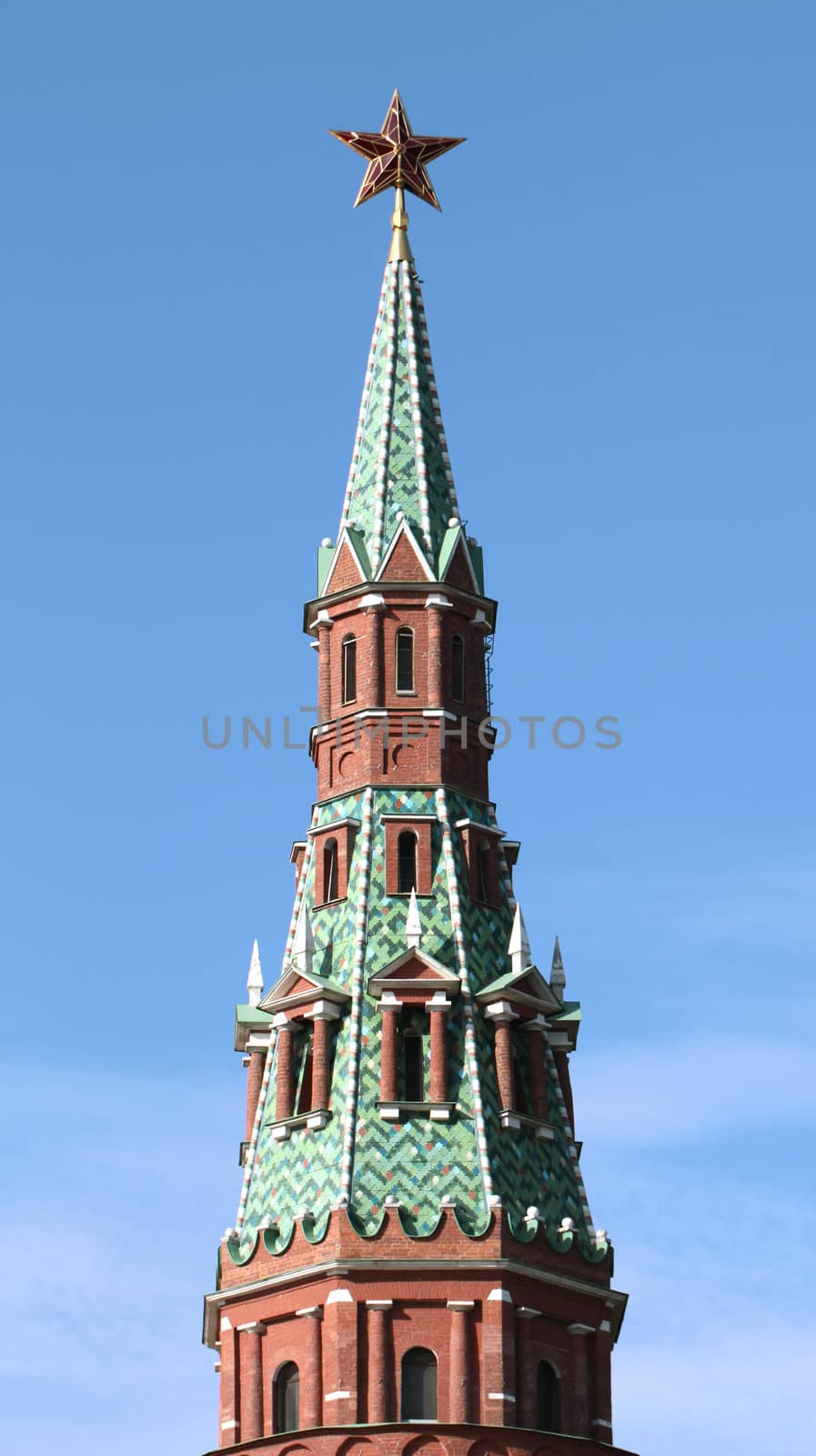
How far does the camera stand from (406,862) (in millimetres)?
90250

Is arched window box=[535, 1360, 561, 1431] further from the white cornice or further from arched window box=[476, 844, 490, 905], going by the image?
arched window box=[476, 844, 490, 905]

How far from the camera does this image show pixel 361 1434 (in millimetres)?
81688

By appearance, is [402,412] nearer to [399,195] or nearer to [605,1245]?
[399,195]

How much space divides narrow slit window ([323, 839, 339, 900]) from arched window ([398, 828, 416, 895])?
1.63m

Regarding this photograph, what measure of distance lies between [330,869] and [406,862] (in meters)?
1.96

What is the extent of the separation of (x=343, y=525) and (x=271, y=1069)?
45.9ft

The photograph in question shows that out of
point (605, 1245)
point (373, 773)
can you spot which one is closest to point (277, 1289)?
point (605, 1245)

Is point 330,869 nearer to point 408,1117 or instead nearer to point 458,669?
point 458,669

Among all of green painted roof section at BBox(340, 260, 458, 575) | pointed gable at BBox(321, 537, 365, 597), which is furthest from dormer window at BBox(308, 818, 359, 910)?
green painted roof section at BBox(340, 260, 458, 575)

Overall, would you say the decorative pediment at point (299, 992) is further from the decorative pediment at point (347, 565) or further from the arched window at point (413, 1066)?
the decorative pediment at point (347, 565)

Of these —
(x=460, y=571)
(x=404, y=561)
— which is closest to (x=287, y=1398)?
(x=404, y=561)

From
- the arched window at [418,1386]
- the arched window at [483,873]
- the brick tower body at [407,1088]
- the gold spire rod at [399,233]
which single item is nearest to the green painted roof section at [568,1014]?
the brick tower body at [407,1088]

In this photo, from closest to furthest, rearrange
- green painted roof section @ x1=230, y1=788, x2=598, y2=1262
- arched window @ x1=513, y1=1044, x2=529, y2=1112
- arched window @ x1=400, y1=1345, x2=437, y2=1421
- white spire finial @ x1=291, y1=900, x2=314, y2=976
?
arched window @ x1=400, y1=1345, x2=437, y2=1421
green painted roof section @ x1=230, y1=788, x2=598, y2=1262
arched window @ x1=513, y1=1044, x2=529, y2=1112
white spire finial @ x1=291, y1=900, x2=314, y2=976

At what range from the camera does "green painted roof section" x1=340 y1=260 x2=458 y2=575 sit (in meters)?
93.8
